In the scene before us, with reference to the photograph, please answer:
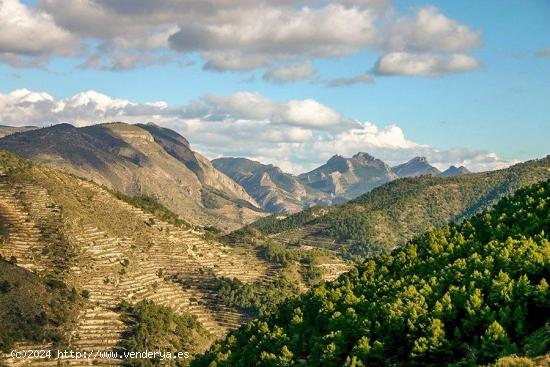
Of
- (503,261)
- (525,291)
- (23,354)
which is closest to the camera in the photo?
(525,291)

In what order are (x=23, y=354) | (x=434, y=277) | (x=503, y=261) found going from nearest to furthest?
1. (x=503, y=261)
2. (x=434, y=277)
3. (x=23, y=354)

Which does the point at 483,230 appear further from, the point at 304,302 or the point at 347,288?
the point at 304,302

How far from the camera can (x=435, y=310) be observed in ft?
329

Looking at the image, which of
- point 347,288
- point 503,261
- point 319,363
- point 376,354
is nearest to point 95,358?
point 347,288

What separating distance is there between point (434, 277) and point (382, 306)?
13872 mm

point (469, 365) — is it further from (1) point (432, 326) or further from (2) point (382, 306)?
(2) point (382, 306)

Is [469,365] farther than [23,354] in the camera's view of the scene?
No

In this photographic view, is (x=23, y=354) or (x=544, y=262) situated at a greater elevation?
(x=544, y=262)

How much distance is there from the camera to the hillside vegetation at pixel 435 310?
9274 centimetres

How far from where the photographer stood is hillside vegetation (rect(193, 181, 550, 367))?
92744 millimetres

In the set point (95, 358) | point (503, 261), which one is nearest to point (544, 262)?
point (503, 261)

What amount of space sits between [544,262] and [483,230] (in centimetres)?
4671

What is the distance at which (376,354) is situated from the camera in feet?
328

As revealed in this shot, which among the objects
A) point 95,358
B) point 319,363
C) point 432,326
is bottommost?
point 95,358
